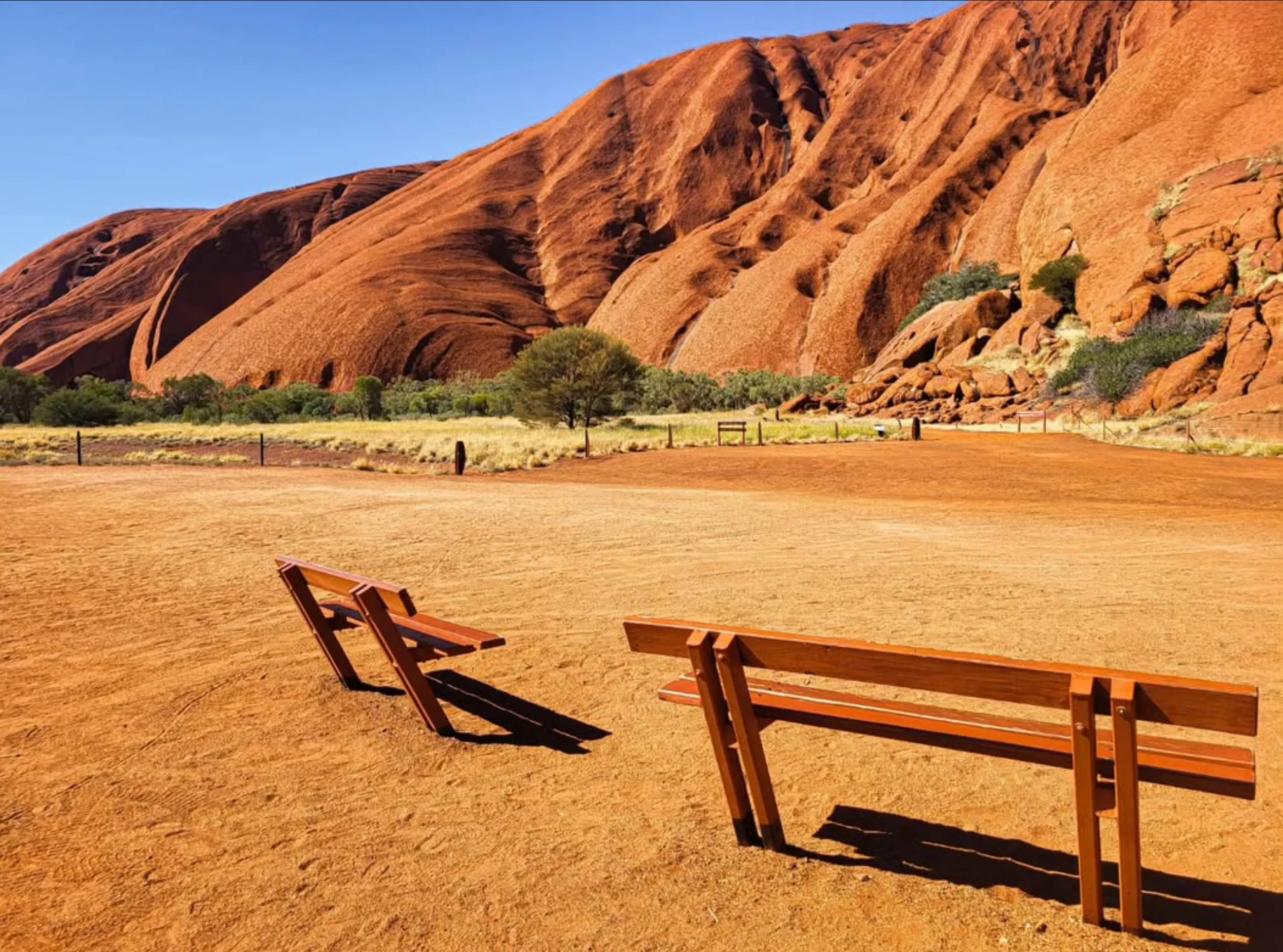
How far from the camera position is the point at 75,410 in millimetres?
54406

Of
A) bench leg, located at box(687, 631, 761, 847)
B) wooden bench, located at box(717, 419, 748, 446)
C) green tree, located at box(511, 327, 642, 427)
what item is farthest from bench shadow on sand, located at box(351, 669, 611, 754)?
green tree, located at box(511, 327, 642, 427)

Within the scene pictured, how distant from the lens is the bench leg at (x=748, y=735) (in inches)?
127

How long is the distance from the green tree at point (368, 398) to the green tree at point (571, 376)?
1961 centimetres

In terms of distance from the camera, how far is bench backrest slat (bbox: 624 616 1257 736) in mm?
2451

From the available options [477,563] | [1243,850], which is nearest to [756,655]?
[1243,850]

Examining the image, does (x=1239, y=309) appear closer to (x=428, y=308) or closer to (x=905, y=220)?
(x=905, y=220)

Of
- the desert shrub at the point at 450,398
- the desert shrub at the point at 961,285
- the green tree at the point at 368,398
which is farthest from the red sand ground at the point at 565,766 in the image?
Result: the desert shrub at the point at 961,285

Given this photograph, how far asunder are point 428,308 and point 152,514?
69.1m

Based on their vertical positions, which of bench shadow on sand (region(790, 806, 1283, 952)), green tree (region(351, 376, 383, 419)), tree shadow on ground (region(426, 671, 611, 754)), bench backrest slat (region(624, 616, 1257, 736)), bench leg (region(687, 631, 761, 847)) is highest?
green tree (region(351, 376, 383, 419))

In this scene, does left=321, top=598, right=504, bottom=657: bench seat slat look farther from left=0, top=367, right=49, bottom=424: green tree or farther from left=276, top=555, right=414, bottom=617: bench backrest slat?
left=0, top=367, right=49, bottom=424: green tree

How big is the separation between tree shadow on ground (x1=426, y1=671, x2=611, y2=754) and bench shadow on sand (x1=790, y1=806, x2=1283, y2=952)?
5.06 ft

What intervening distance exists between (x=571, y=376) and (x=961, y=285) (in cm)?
3003

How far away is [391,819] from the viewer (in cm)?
385

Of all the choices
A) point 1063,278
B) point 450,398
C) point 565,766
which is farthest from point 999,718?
point 450,398
